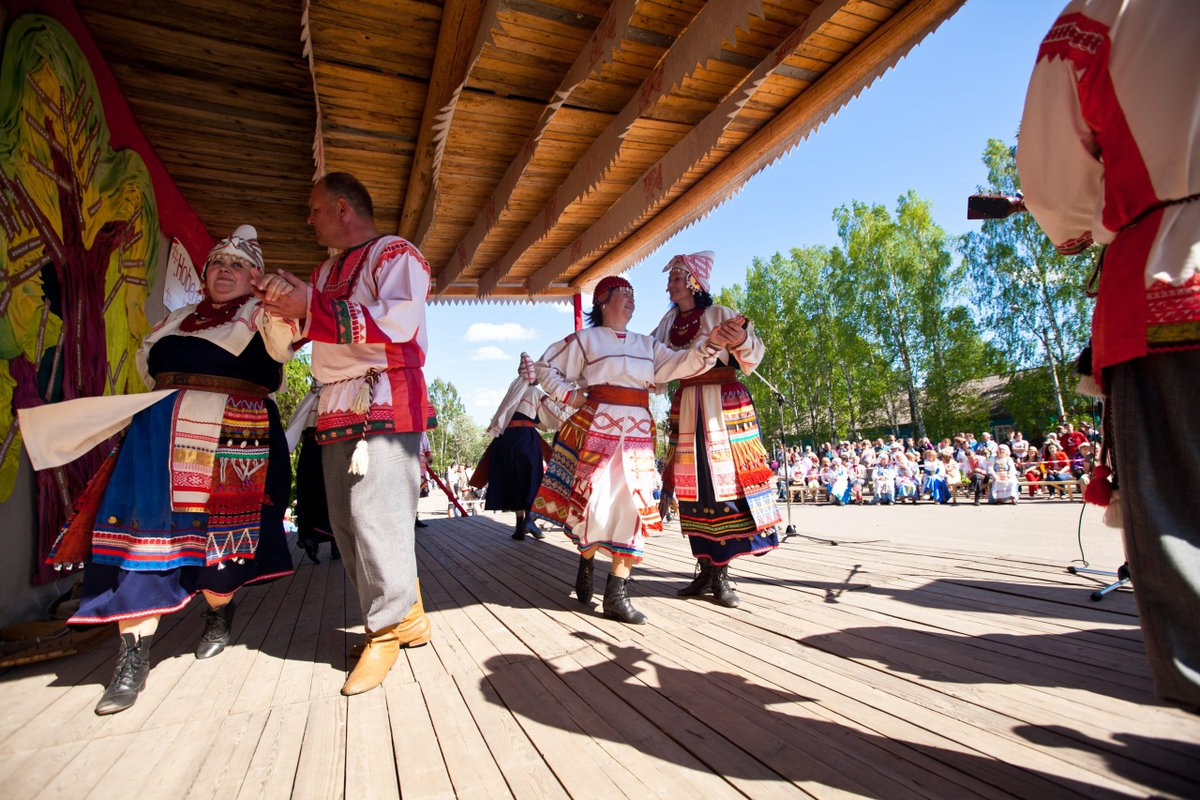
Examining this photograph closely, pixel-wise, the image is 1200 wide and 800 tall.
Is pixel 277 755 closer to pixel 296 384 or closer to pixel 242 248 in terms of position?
pixel 242 248

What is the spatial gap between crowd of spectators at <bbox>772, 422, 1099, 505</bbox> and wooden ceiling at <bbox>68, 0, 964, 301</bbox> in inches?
341

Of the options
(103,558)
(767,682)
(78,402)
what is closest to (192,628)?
(103,558)

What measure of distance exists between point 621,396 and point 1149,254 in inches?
85.2

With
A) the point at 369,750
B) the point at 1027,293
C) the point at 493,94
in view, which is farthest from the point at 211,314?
the point at 1027,293

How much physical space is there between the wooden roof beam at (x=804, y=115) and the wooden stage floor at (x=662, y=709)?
9.02ft

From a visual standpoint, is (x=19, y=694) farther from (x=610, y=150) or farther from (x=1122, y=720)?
(x=610, y=150)

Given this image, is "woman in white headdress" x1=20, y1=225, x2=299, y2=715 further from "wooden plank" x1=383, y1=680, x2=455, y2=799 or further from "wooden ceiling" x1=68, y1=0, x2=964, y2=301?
"wooden ceiling" x1=68, y1=0, x2=964, y2=301

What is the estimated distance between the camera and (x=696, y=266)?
3.31 m

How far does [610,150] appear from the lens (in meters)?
3.86

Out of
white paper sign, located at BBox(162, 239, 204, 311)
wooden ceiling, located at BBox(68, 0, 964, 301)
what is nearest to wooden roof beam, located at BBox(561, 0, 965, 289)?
wooden ceiling, located at BBox(68, 0, 964, 301)

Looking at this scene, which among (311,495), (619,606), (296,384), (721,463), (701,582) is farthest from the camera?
(296,384)

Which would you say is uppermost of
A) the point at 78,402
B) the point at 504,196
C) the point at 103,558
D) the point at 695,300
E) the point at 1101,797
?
the point at 504,196

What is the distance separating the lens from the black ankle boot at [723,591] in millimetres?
2822

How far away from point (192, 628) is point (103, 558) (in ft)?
3.50
